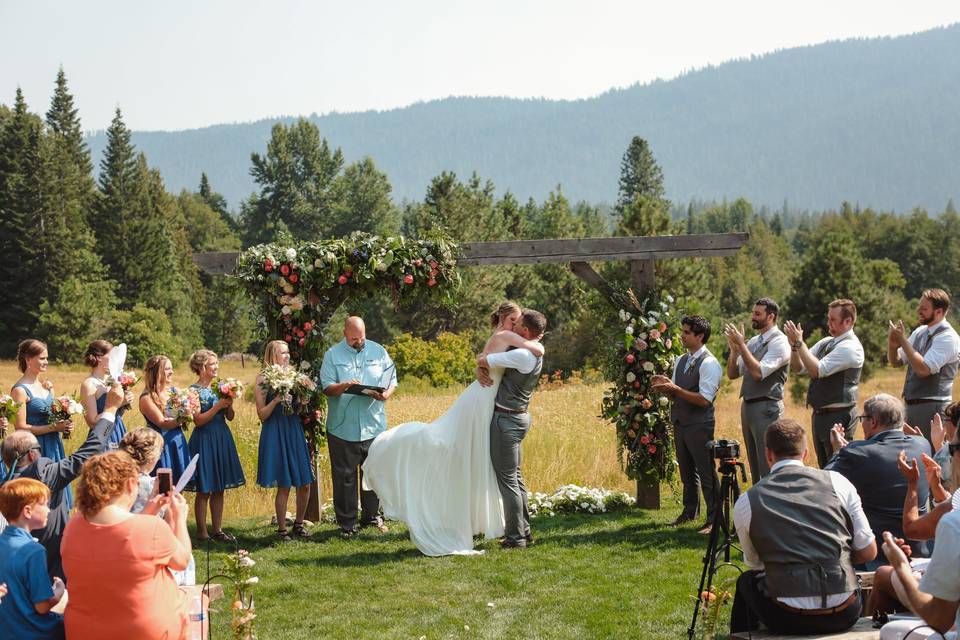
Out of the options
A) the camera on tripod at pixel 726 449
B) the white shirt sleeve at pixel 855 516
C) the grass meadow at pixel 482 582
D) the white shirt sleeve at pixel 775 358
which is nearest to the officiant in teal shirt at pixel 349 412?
the grass meadow at pixel 482 582

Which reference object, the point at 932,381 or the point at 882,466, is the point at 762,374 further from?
the point at 882,466

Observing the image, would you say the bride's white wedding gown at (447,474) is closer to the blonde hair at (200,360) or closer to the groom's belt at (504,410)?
the groom's belt at (504,410)

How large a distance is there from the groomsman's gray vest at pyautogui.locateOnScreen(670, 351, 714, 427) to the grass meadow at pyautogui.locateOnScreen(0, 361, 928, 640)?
1.05 m

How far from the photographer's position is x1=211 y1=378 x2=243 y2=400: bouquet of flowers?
345 inches

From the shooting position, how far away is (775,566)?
195 inches

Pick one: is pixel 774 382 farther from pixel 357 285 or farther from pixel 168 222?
pixel 168 222

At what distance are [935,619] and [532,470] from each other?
8.57 meters

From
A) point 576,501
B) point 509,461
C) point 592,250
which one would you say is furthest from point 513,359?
point 576,501

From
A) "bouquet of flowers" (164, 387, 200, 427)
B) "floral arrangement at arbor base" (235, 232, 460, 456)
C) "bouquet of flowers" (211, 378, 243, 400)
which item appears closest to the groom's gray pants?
"floral arrangement at arbor base" (235, 232, 460, 456)

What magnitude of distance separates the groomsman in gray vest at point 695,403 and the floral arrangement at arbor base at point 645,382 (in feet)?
3.16

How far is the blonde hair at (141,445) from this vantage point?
584cm

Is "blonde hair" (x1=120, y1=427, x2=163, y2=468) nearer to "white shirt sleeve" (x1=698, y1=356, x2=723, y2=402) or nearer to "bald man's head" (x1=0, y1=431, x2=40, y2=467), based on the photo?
"bald man's head" (x1=0, y1=431, x2=40, y2=467)

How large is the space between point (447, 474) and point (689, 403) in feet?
7.74

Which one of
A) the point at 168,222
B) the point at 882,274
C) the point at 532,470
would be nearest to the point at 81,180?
the point at 168,222
